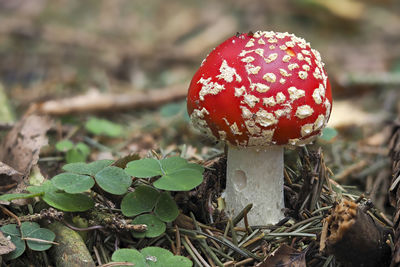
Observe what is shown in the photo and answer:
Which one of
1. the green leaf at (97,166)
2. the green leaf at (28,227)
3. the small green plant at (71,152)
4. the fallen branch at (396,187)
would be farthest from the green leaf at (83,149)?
the fallen branch at (396,187)

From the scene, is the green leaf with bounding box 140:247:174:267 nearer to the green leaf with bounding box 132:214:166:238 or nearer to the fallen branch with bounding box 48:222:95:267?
the green leaf with bounding box 132:214:166:238

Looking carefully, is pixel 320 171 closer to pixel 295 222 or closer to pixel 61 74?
pixel 295 222

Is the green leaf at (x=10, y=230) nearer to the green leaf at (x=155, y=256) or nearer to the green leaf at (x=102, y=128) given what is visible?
the green leaf at (x=155, y=256)

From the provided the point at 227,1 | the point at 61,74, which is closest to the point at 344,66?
the point at 227,1

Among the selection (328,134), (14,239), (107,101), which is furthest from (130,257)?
(107,101)

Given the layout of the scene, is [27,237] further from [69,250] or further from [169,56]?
[169,56]

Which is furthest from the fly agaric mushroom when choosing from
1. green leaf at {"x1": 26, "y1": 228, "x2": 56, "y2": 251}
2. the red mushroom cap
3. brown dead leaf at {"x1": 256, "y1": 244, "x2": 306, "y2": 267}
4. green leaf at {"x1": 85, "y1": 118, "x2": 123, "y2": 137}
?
green leaf at {"x1": 85, "y1": 118, "x2": 123, "y2": 137}
